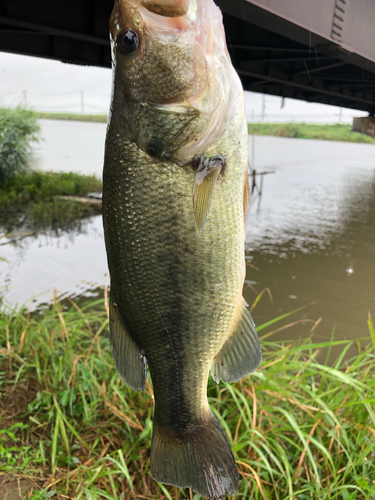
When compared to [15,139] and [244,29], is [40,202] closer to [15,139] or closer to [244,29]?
[15,139]

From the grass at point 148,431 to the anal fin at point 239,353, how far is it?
4.84 feet

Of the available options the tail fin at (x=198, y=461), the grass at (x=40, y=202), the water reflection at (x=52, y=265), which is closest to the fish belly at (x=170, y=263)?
the tail fin at (x=198, y=461)

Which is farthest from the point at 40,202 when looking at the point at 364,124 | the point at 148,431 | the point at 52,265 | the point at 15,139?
the point at 364,124

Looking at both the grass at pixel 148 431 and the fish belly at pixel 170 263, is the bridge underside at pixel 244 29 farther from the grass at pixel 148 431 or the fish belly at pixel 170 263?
the grass at pixel 148 431

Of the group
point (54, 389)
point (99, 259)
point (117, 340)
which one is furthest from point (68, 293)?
point (117, 340)

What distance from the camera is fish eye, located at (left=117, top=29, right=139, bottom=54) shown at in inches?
43.4

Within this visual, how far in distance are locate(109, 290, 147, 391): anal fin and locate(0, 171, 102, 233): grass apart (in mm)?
10493

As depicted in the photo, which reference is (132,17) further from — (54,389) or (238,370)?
(54,389)

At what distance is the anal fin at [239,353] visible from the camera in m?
1.32

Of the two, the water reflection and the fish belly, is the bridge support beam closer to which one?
the water reflection

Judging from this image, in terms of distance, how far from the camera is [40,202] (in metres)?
12.8

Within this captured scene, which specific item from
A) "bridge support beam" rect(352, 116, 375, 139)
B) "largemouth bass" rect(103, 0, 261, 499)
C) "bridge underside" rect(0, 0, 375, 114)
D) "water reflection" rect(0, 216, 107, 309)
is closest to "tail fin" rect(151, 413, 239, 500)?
"largemouth bass" rect(103, 0, 261, 499)

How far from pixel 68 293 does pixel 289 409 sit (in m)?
5.18

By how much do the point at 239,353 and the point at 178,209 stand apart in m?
0.58
